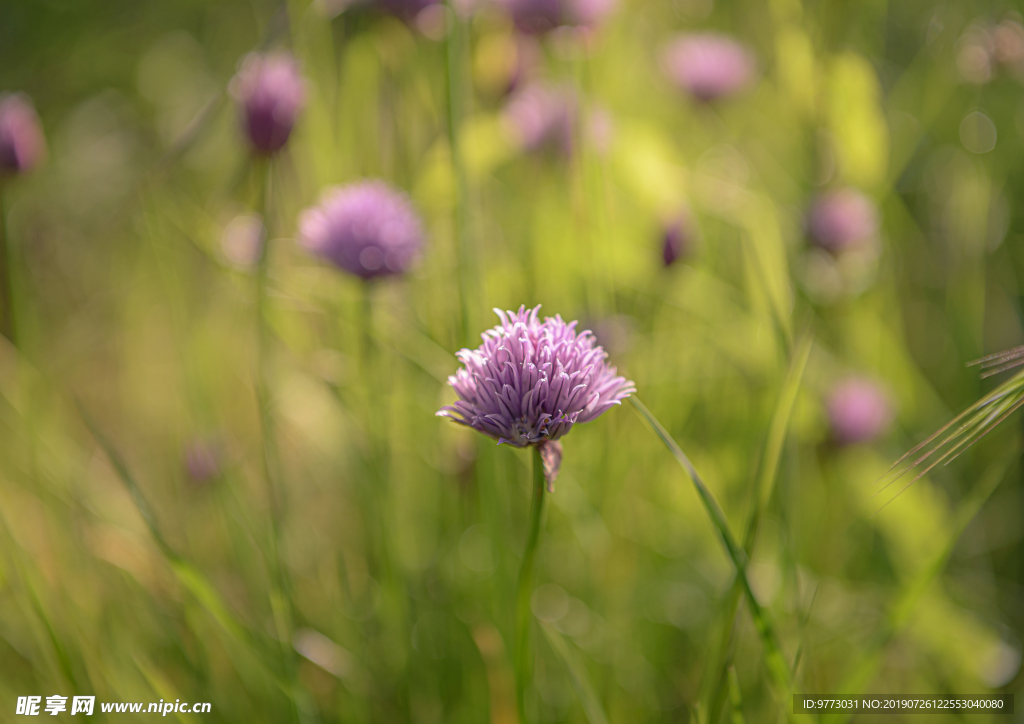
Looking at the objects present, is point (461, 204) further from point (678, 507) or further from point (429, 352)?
point (678, 507)

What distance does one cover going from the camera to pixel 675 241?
781 millimetres

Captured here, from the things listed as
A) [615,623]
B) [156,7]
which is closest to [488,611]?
[615,623]

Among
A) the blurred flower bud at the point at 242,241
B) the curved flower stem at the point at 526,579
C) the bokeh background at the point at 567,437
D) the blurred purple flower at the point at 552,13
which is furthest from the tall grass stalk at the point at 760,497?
the blurred flower bud at the point at 242,241

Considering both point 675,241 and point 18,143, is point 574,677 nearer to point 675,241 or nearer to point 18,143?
point 675,241

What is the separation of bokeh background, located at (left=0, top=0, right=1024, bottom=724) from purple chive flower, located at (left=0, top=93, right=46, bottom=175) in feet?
0.10

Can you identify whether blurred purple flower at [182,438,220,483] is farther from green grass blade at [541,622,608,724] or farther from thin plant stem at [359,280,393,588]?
green grass blade at [541,622,608,724]

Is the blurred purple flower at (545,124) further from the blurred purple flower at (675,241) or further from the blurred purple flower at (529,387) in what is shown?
the blurred purple flower at (529,387)

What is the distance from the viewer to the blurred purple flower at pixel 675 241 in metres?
0.78

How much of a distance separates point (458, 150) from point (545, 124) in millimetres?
470

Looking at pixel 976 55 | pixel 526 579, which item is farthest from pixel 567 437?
pixel 976 55

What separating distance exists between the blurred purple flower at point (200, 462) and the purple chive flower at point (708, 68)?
0.88 metres

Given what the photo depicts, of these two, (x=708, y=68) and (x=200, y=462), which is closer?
(x=200, y=462)

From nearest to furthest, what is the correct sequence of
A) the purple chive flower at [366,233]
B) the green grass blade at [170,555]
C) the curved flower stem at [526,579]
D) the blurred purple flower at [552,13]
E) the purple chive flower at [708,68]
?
the curved flower stem at [526,579] < the green grass blade at [170,555] < the purple chive flower at [366,233] < the blurred purple flower at [552,13] < the purple chive flower at [708,68]

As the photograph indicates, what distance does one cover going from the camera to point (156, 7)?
2.26 m
